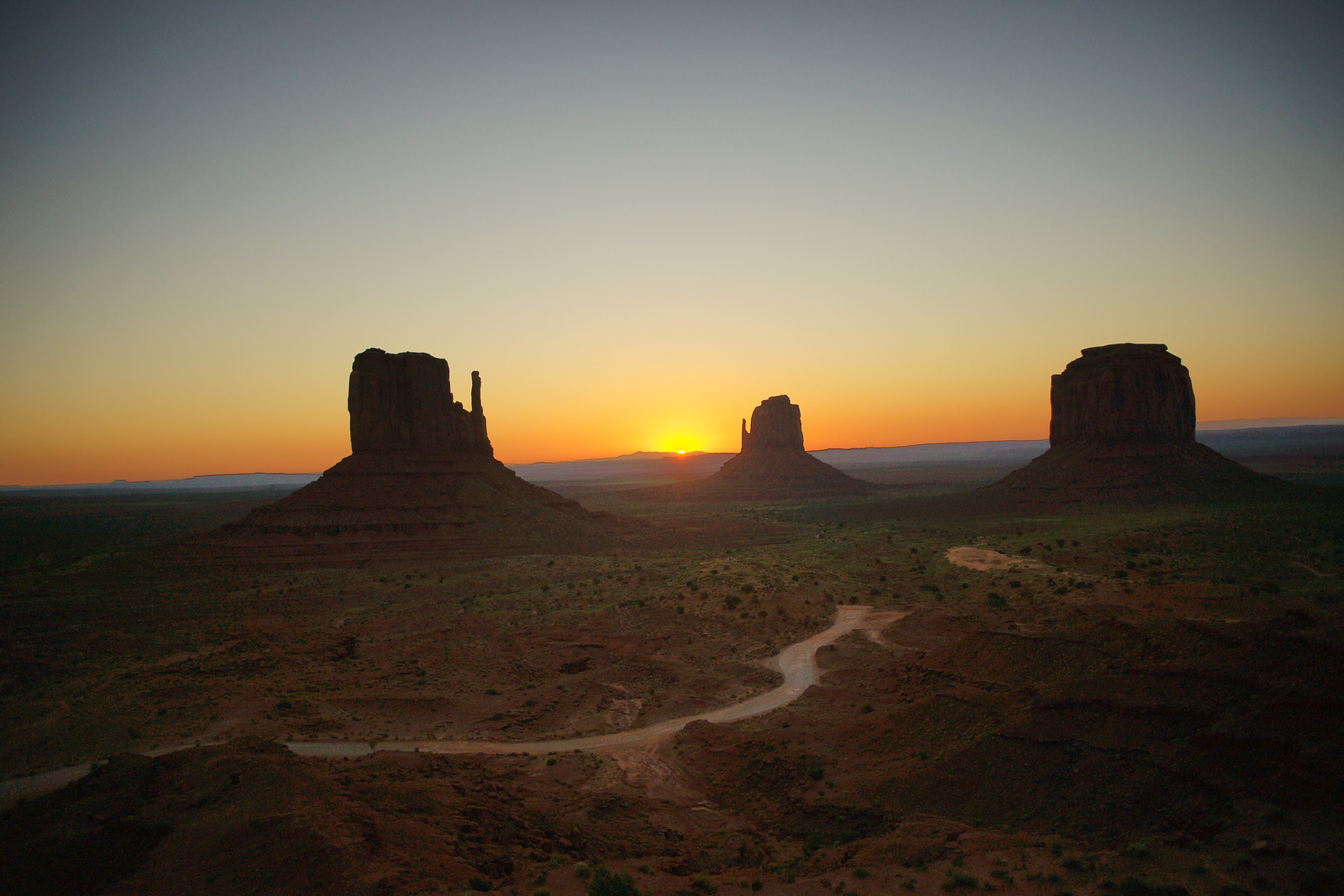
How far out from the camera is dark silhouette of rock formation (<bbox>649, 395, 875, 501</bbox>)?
144750 millimetres

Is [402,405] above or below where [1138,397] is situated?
above

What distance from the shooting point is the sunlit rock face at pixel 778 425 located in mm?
156375

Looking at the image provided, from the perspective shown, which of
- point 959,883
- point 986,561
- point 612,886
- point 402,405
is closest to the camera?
point 612,886

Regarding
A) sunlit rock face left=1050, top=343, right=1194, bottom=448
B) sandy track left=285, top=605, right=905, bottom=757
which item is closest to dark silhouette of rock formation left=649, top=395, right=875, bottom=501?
sunlit rock face left=1050, top=343, right=1194, bottom=448

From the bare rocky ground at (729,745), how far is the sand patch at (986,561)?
329 cm

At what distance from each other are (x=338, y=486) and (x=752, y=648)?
57.1 metres

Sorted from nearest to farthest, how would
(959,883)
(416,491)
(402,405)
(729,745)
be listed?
(959,883) < (729,745) < (416,491) < (402,405)

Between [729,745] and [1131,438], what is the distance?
265ft

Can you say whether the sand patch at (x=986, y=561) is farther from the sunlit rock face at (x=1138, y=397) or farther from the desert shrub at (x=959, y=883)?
the sunlit rock face at (x=1138, y=397)

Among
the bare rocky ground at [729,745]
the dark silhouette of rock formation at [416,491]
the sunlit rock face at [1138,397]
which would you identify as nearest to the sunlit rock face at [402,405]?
the dark silhouette of rock formation at [416,491]

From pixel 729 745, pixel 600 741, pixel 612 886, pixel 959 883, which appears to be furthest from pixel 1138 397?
pixel 612 886

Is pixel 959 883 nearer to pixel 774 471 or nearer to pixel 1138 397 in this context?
pixel 1138 397

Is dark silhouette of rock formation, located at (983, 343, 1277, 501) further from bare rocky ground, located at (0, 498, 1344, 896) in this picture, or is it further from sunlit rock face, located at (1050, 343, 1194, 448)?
bare rocky ground, located at (0, 498, 1344, 896)

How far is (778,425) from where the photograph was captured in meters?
158
